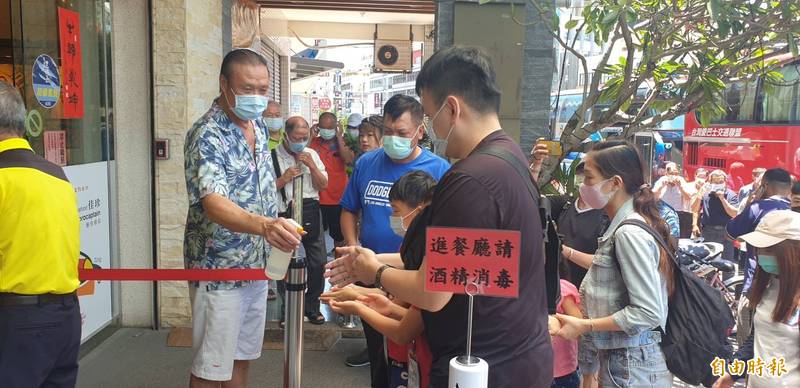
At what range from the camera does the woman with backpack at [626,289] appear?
2.38m

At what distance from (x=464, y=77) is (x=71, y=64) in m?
3.54

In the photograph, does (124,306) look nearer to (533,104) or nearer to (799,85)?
(533,104)

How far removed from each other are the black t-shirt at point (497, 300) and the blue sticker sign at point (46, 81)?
3302 mm

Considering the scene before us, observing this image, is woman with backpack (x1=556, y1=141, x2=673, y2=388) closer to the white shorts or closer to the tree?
the tree

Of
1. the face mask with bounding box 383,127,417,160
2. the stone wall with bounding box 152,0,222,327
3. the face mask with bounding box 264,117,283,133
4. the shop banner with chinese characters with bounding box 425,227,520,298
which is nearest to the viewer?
the shop banner with chinese characters with bounding box 425,227,520,298

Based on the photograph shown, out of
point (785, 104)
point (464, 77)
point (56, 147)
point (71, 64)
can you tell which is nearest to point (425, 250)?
point (464, 77)

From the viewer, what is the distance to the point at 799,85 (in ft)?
30.0

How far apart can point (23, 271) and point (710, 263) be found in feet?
Answer: 18.4

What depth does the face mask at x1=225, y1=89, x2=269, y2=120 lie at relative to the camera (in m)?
2.72

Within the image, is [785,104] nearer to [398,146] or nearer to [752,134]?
[752,134]

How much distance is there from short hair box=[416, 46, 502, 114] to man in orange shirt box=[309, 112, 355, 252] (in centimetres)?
445

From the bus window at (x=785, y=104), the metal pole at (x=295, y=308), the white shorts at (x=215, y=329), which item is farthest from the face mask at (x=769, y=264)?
the bus window at (x=785, y=104)

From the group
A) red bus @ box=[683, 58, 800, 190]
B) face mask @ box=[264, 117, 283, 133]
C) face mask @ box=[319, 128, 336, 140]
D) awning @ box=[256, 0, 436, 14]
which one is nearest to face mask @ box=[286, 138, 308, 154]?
face mask @ box=[264, 117, 283, 133]

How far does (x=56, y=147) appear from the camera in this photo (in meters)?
4.02
